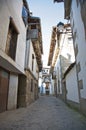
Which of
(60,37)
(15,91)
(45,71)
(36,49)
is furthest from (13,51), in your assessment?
(45,71)

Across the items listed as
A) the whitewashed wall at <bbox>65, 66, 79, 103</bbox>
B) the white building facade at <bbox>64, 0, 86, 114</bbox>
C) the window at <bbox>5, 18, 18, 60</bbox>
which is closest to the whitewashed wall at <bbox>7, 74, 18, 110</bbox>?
the window at <bbox>5, 18, 18, 60</bbox>

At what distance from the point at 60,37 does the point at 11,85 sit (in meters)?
10.6

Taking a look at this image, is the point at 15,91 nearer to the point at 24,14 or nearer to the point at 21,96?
the point at 21,96

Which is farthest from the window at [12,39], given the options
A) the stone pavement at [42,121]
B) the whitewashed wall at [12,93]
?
the stone pavement at [42,121]

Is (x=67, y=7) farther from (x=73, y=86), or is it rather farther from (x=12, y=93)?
(x=12, y=93)

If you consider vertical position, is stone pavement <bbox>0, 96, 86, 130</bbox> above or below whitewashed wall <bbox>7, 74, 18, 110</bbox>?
below

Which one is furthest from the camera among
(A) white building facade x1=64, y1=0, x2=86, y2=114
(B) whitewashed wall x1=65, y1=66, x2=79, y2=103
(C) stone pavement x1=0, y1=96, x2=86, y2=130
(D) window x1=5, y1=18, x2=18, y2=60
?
(B) whitewashed wall x1=65, y1=66, x2=79, y2=103

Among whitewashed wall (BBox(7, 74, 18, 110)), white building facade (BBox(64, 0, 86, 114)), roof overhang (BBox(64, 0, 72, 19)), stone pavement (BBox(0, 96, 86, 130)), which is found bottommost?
stone pavement (BBox(0, 96, 86, 130))

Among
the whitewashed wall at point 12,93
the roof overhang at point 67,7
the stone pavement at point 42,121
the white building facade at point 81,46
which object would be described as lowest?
the stone pavement at point 42,121

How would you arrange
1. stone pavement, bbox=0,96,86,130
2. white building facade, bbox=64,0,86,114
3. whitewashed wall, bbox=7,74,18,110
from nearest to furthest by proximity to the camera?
stone pavement, bbox=0,96,86,130 → white building facade, bbox=64,0,86,114 → whitewashed wall, bbox=7,74,18,110

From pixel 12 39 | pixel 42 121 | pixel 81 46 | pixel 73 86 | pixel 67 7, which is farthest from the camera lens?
pixel 73 86

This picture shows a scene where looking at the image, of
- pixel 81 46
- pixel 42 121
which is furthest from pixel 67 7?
pixel 42 121

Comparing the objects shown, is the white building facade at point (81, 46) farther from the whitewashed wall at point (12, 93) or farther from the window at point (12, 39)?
the whitewashed wall at point (12, 93)

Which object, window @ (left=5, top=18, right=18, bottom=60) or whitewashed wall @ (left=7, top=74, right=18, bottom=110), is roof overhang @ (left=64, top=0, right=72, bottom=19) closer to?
window @ (left=5, top=18, right=18, bottom=60)
